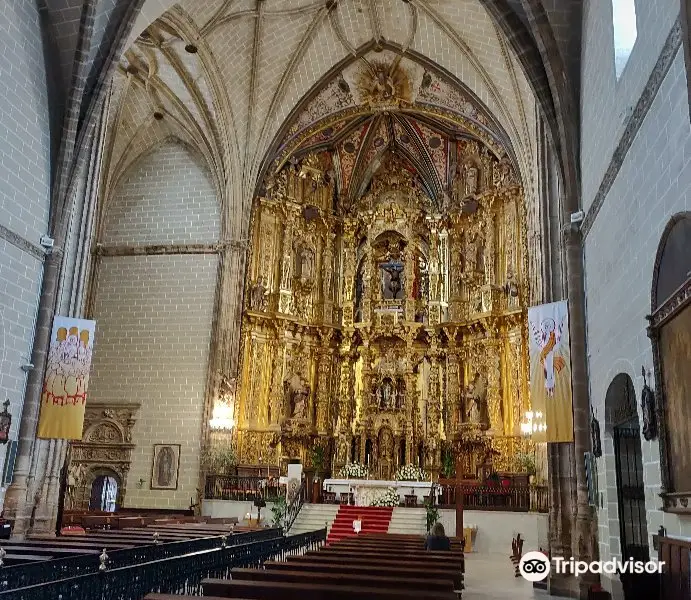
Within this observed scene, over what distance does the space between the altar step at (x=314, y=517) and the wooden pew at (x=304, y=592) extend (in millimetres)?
13937

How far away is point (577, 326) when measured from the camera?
12961mm

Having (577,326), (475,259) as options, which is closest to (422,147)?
(475,259)

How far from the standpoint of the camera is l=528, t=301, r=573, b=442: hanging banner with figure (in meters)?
12.7

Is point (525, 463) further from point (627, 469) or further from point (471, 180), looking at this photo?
point (471, 180)

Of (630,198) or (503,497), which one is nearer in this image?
(630,198)

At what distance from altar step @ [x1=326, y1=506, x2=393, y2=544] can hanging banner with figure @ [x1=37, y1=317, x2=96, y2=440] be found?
754cm

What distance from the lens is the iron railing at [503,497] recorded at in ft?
61.8

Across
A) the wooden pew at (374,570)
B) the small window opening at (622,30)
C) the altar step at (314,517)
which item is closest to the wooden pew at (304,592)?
the wooden pew at (374,570)

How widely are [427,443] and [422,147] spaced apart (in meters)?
10.8

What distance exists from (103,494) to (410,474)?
33.3ft

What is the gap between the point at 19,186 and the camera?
14.1 metres

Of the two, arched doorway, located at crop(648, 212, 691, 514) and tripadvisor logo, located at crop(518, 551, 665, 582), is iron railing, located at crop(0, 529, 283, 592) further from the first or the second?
arched doorway, located at crop(648, 212, 691, 514)

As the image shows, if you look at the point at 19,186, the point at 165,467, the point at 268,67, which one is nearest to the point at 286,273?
the point at 268,67

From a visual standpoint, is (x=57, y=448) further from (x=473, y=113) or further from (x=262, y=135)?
(x=473, y=113)
